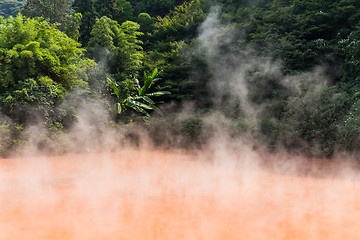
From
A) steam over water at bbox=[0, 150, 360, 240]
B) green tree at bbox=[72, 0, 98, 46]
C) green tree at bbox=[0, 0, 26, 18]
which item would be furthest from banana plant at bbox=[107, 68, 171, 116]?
green tree at bbox=[0, 0, 26, 18]

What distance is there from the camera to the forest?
7.12m

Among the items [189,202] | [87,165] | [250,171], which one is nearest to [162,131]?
[87,165]

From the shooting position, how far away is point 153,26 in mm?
14188

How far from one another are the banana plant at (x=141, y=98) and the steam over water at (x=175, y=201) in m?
2.81

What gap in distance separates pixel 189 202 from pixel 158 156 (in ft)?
10.4

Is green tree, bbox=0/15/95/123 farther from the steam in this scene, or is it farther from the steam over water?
the steam over water

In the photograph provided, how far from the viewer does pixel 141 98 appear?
9.80m

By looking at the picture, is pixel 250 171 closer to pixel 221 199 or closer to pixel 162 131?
pixel 221 199

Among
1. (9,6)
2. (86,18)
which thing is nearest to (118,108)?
(86,18)

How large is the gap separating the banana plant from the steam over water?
2815 millimetres

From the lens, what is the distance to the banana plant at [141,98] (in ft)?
30.1

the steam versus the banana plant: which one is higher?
the banana plant

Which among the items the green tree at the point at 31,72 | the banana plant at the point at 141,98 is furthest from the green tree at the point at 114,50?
the green tree at the point at 31,72

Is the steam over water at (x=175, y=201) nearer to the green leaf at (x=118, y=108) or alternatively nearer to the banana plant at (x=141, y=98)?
the green leaf at (x=118, y=108)
